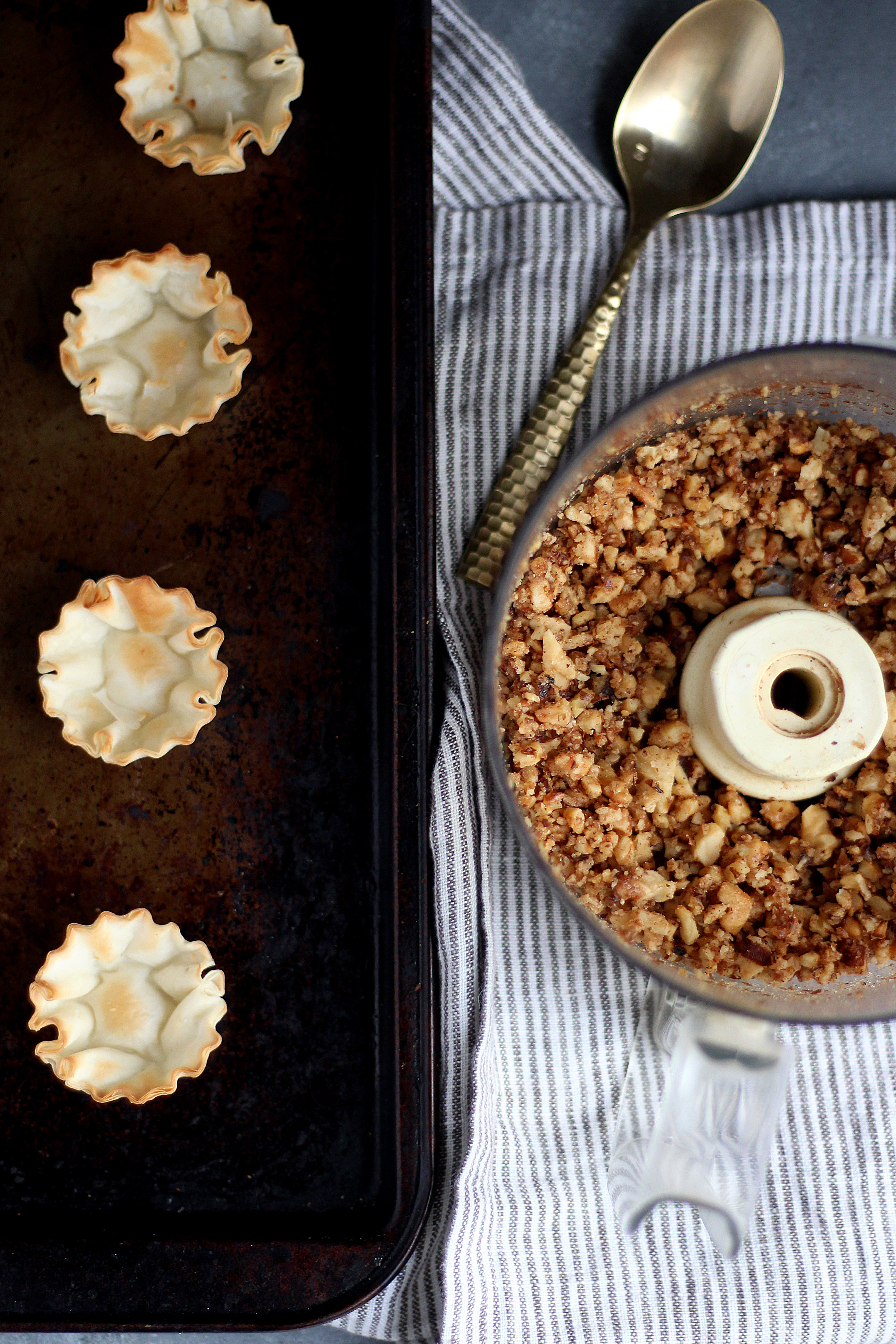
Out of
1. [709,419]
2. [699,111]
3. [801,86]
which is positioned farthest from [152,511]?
[801,86]

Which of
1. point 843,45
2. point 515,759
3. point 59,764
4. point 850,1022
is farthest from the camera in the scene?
point 843,45

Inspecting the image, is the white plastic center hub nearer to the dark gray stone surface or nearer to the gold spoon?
the gold spoon

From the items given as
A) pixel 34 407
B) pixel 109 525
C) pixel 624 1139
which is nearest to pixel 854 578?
pixel 624 1139

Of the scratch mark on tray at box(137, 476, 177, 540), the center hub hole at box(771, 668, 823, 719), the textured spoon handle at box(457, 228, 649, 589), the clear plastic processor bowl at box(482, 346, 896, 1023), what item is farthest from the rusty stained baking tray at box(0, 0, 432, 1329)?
the center hub hole at box(771, 668, 823, 719)

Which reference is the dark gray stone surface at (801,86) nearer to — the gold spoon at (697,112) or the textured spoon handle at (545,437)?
the gold spoon at (697,112)

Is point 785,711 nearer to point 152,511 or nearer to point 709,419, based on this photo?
point 709,419

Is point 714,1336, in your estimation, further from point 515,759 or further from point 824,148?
point 824,148
